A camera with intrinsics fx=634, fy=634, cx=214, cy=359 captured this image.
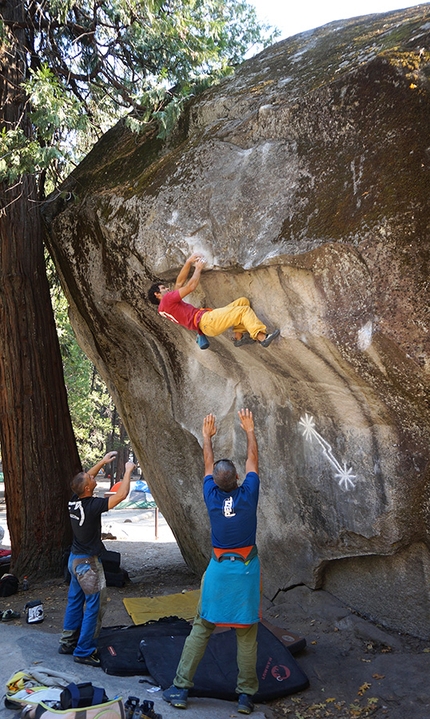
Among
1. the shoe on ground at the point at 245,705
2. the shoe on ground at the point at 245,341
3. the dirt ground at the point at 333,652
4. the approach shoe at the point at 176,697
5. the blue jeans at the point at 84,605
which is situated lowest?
the dirt ground at the point at 333,652

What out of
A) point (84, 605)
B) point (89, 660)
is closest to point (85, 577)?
point (84, 605)

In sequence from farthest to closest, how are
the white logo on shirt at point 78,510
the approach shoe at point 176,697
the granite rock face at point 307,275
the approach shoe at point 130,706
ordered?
the white logo on shirt at point 78,510 → the granite rock face at point 307,275 → the approach shoe at point 176,697 → the approach shoe at point 130,706

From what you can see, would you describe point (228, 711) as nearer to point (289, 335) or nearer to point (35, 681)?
point (35, 681)

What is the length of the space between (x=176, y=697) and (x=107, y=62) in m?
8.44

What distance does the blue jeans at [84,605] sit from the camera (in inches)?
211

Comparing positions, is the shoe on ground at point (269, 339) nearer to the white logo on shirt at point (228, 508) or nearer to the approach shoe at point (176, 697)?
the white logo on shirt at point (228, 508)

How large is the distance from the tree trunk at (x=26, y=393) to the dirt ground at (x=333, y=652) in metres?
0.71

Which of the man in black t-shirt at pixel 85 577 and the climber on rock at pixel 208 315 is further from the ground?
the climber on rock at pixel 208 315

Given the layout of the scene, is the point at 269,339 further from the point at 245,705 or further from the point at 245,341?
the point at 245,705

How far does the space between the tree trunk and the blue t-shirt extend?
4.73 metres

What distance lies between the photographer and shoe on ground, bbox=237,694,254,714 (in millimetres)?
4520

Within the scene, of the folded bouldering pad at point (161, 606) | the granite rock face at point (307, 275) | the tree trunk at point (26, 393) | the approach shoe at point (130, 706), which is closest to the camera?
the approach shoe at point (130, 706)

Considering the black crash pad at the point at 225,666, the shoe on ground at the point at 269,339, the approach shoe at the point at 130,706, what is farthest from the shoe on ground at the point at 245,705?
the shoe on ground at the point at 269,339

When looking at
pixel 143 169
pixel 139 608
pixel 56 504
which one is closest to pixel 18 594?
pixel 56 504
